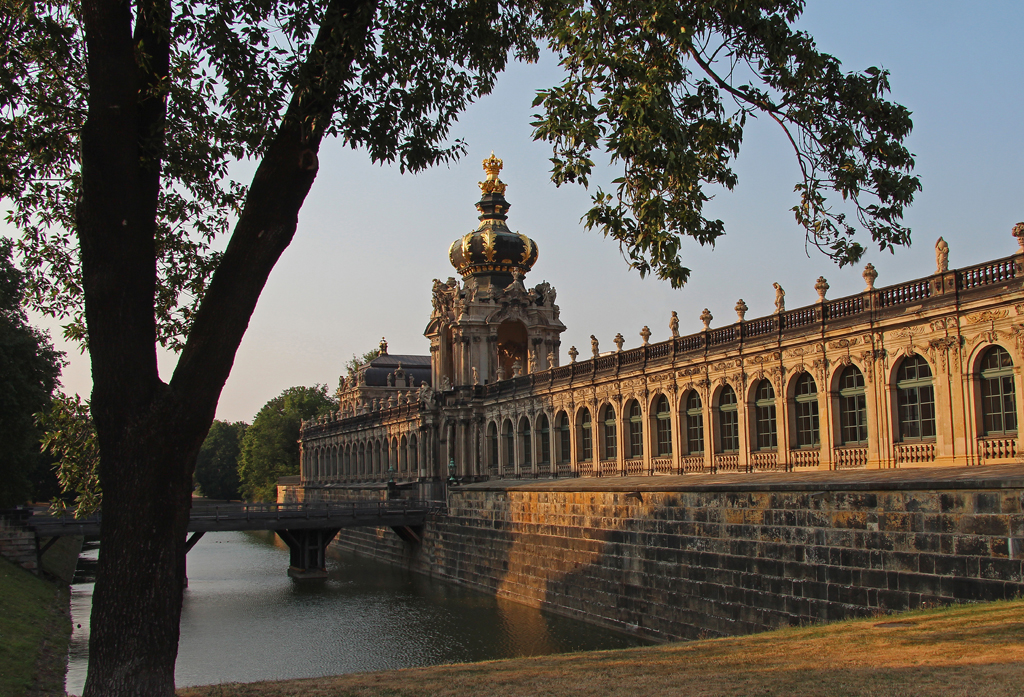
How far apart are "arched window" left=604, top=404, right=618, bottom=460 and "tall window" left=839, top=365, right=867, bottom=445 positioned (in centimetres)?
1314

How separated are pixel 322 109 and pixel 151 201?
1.91 m

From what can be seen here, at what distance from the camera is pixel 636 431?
39.7 meters

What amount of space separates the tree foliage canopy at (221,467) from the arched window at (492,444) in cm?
7649

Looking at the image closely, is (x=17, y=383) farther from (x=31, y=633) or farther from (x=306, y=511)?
(x=306, y=511)

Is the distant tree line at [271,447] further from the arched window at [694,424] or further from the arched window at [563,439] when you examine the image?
the arched window at [694,424]

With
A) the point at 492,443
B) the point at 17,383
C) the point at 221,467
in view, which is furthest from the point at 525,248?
the point at 221,467

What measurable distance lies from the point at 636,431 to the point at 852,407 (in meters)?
12.1

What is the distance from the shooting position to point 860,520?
19.3 meters

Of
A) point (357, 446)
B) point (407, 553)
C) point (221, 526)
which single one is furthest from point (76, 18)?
point (357, 446)

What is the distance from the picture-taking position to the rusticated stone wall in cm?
1702

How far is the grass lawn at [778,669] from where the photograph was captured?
10.0m

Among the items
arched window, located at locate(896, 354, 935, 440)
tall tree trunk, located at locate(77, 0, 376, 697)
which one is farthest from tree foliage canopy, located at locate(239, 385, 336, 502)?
tall tree trunk, located at locate(77, 0, 376, 697)

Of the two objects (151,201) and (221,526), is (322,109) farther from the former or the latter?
(221,526)

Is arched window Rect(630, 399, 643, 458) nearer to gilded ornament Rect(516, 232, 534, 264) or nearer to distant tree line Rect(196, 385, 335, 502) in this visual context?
gilded ornament Rect(516, 232, 534, 264)
